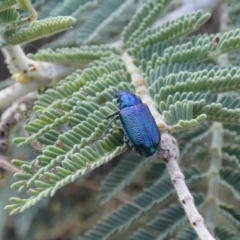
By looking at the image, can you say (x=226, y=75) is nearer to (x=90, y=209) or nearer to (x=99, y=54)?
(x=99, y=54)

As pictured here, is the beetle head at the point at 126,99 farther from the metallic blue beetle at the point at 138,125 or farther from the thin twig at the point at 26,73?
the thin twig at the point at 26,73

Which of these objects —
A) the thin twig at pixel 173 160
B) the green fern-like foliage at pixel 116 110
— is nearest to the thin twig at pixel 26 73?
the green fern-like foliage at pixel 116 110

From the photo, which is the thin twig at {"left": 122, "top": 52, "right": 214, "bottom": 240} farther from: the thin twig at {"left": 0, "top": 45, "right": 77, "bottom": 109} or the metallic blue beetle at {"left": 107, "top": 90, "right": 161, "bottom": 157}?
the thin twig at {"left": 0, "top": 45, "right": 77, "bottom": 109}

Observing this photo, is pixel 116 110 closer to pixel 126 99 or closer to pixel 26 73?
pixel 126 99

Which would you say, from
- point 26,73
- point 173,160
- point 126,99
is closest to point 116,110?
point 126,99

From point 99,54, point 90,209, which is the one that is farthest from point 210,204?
point 90,209

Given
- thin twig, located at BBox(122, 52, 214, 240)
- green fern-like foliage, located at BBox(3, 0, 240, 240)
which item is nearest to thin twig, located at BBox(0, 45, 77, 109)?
green fern-like foliage, located at BBox(3, 0, 240, 240)
